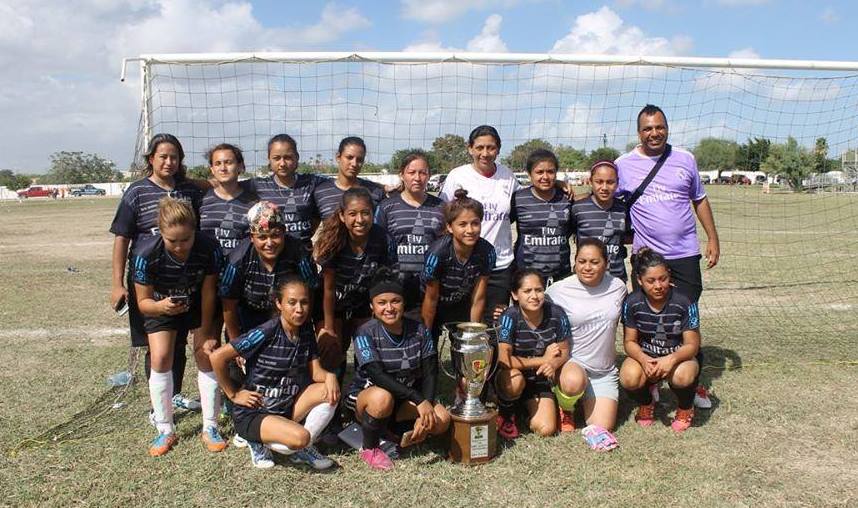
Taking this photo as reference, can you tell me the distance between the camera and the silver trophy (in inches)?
144

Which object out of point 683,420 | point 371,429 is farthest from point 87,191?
point 683,420

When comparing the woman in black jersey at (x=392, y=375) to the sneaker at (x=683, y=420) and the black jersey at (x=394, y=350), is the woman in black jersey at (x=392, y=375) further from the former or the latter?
the sneaker at (x=683, y=420)

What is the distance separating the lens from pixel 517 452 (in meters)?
3.68

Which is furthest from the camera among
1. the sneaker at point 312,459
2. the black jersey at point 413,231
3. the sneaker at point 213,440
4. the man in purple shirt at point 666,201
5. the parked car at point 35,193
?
the parked car at point 35,193

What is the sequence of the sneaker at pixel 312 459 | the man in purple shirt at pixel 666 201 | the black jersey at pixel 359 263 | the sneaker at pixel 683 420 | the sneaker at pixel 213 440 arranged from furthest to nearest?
1. the man in purple shirt at pixel 666 201
2. the sneaker at pixel 683 420
3. the black jersey at pixel 359 263
4. the sneaker at pixel 213 440
5. the sneaker at pixel 312 459

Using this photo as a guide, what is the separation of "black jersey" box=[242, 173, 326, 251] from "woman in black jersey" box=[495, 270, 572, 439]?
1.38 meters

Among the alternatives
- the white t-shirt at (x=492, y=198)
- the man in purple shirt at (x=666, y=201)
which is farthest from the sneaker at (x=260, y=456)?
the man in purple shirt at (x=666, y=201)

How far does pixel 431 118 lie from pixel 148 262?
2.76 metres

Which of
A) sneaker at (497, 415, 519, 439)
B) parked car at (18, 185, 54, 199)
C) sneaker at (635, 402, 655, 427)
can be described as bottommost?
parked car at (18, 185, 54, 199)

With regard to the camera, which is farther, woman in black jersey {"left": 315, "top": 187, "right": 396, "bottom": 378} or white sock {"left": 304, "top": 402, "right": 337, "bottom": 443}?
woman in black jersey {"left": 315, "top": 187, "right": 396, "bottom": 378}

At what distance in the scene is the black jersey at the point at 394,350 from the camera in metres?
3.62

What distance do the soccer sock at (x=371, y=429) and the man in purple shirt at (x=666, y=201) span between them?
214 cm

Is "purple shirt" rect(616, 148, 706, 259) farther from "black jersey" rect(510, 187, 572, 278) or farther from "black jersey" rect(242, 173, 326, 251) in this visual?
"black jersey" rect(242, 173, 326, 251)

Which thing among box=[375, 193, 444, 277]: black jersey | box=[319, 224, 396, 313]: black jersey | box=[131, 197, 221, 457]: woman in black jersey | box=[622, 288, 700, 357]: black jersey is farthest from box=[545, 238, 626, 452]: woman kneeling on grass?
box=[131, 197, 221, 457]: woman in black jersey
